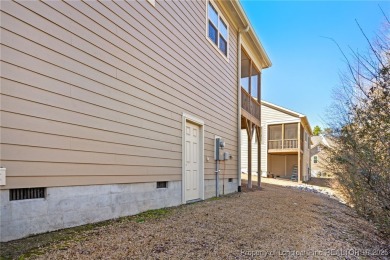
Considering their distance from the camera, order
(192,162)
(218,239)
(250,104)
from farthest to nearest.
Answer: (250,104)
(192,162)
(218,239)

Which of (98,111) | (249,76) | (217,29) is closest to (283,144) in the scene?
(249,76)

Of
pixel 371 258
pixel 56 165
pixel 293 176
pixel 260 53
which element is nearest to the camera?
pixel 56 165

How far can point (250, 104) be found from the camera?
12266mm

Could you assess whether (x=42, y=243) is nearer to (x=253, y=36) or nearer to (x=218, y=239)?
(x=218, y=239)

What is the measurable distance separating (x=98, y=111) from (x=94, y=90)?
11.2 inches

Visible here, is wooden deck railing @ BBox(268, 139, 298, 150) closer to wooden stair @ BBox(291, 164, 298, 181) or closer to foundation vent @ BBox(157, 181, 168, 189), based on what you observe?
wooden stair @ BBox(291, 164, 298, 181)

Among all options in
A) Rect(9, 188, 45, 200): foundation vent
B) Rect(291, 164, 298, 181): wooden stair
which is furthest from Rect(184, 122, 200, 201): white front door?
Rect(291, 164, 298, 181): wooden stair

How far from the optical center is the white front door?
6.61m

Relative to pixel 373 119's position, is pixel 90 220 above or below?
below

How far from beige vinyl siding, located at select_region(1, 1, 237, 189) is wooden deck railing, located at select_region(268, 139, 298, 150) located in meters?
16.0

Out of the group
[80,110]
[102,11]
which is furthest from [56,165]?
[102,11]

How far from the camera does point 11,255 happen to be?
245cm

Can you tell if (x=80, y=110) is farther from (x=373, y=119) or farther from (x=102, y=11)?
(x=373, y=119)

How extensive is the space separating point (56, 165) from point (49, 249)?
0.96 metres
